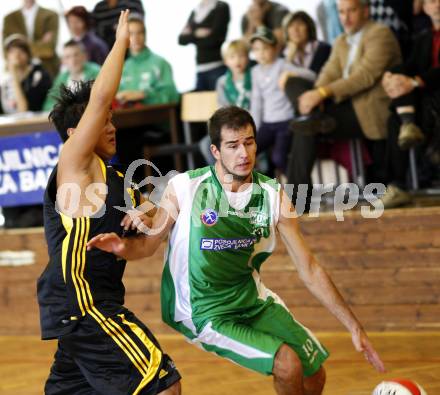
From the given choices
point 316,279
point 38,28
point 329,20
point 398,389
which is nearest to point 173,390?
point 316,279

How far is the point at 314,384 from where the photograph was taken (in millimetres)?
4316

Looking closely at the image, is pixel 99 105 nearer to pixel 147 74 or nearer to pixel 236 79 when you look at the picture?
pixel 236 79

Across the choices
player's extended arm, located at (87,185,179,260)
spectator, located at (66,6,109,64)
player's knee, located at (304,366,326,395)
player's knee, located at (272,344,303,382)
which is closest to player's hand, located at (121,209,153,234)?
player's extended arm, located at (87,185,179,260)

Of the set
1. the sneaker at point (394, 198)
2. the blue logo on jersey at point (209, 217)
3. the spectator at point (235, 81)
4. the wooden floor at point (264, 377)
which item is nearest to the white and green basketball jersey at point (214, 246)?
the blue logo on jersey at point (209, 217)

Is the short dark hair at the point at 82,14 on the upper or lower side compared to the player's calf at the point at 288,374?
upper

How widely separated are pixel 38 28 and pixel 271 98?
10.4 feet

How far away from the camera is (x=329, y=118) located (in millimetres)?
7152

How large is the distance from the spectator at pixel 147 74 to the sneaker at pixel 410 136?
2.46m

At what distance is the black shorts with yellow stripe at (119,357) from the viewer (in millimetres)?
3941

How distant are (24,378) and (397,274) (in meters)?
2.54

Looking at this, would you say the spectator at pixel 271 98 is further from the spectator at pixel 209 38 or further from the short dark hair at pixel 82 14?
the short dark hair at pixel 82 14

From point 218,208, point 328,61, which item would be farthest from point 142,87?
point 218,208

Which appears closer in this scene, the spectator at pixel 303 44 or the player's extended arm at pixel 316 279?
the player's extended arm at pixel 316 279

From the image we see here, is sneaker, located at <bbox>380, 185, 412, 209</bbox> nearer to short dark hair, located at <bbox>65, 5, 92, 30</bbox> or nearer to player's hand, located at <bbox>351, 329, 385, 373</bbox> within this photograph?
player's hand, located at <bbox>351, 329, 385, 373</bbox>
